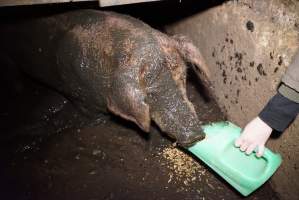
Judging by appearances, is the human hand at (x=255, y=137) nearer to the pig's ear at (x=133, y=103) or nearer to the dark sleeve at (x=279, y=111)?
the dark sleeve at (x=279, y=111)

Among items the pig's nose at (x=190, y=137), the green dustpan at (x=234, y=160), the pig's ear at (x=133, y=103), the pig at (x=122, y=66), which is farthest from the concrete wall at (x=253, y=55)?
the pig's ear at (x=133, y=103)

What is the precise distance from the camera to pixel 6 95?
4066mm

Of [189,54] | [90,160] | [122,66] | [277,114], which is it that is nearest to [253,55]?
[189,54]

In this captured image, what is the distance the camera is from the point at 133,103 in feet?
7.68

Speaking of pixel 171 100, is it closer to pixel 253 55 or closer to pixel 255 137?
pixel 255 137

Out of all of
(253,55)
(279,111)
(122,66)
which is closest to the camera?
(279,111)

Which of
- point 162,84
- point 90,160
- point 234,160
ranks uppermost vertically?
point 162,84

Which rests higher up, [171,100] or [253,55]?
[253,55]

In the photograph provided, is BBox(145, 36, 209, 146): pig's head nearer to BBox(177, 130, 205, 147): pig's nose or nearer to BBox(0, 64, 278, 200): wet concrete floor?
BBox(177, 130, 205, 147): pig's nose

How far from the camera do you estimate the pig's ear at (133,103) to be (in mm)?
2314

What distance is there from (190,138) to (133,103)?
0.49 metres

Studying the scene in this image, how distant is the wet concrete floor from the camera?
2992mm

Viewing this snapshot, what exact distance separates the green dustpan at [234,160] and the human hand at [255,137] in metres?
0.14

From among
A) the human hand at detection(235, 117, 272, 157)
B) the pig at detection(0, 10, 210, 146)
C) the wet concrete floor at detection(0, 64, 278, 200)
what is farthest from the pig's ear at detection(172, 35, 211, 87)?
the wet concrete floor at detection(0, 64, 278, 200)
